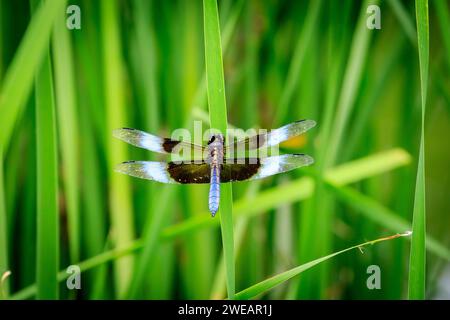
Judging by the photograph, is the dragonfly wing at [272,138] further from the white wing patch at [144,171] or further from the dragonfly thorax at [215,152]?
the white wing patch at [144,171]

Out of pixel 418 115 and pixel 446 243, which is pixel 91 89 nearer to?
pixel 418 115

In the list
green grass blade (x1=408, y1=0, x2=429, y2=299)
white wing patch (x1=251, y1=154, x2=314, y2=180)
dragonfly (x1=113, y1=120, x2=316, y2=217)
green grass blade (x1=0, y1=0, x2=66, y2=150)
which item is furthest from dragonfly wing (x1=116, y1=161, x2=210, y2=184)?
green grass blade (x1=408, y1=0, x2=429, y2=299)

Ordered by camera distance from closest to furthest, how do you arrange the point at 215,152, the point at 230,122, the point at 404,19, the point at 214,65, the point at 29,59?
1. the point at 214,65
2. the point at 29,59
3. the point at 215,152
4. the point at 404,19
5. the point at 230,122

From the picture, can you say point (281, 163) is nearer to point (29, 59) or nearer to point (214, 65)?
point (214, 65)

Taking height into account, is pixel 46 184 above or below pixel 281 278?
above

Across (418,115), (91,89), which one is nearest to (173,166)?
(91,89)

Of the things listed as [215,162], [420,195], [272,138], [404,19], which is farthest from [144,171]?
[404,19]
